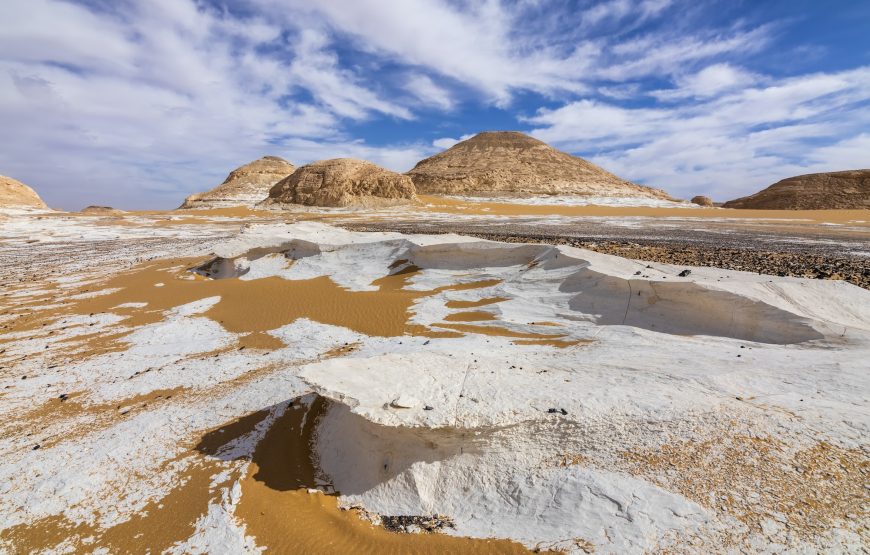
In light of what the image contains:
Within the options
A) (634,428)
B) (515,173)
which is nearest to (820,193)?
(515,173)

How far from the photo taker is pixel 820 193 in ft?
166

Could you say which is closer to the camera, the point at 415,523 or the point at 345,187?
the point at 415,523

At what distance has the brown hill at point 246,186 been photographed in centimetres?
5466

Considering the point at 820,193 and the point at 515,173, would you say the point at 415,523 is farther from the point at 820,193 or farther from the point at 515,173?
the point at 515,173

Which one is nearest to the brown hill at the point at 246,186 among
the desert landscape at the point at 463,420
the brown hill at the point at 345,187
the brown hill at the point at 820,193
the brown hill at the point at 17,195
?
the brown hill at the point at 345,187

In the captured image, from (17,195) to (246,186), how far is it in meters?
27.1

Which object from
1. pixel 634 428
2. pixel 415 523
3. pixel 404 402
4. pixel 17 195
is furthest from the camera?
pixel 17 195

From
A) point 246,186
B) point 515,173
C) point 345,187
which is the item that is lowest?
point 345,187

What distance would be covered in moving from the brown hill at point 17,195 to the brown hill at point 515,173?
5279 cm

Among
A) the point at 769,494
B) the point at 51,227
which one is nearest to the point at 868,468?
the point at 769,494

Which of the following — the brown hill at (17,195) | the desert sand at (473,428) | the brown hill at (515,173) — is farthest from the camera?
the brown hill at (515,173)

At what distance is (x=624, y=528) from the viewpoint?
252 cm

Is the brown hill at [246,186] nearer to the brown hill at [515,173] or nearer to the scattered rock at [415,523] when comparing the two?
the brown hill at [515,173]

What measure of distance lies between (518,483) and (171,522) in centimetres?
272
